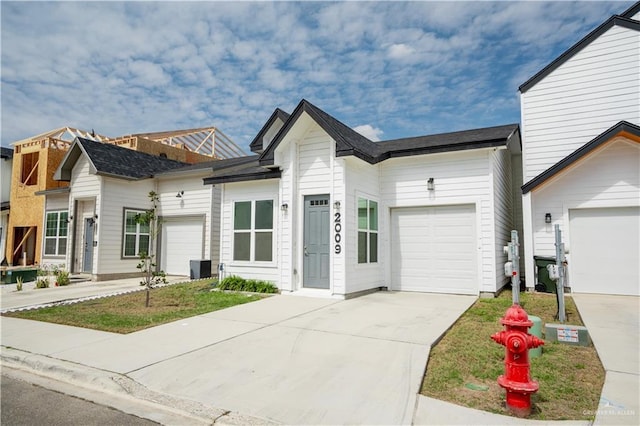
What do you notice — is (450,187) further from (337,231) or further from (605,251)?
(605,251)

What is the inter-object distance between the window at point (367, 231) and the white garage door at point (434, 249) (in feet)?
2.07

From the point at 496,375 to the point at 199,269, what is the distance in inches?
447

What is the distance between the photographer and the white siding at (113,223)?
45.4 feet

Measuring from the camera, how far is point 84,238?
15.3m

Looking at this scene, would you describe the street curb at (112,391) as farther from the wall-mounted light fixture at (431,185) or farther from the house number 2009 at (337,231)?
the wall-mounted light fixture at (431,185)

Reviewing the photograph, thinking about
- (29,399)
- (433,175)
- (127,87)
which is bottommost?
(29,399)

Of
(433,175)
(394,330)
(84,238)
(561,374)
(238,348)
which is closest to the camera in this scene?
(561,374)

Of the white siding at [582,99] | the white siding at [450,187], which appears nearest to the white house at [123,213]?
the white siding at [450,187]

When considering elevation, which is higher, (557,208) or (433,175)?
(433,175)

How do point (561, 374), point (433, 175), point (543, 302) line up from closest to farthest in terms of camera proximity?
point (561, 374)
point (543, 302)
point (433, 175)

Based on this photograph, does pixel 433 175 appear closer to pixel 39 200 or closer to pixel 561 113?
pixel 561 113

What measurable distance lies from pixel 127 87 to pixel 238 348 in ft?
38.3

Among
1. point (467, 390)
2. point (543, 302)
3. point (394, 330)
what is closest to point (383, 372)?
point (467, 390)

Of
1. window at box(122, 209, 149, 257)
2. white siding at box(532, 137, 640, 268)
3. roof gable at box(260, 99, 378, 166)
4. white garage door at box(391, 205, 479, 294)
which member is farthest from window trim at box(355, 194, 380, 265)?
window at box(122, 209, 149, 257)
